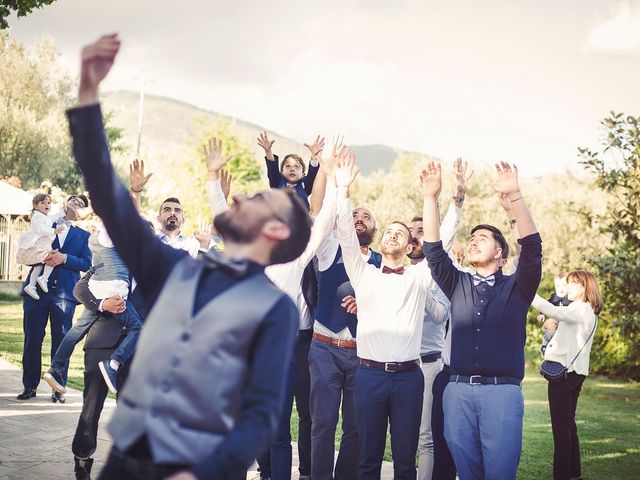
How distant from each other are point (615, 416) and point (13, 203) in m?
20.1

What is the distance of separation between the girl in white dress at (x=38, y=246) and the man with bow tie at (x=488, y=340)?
18.4 ft

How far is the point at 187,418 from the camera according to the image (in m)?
2.36

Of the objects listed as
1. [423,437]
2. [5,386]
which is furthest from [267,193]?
[5,386]

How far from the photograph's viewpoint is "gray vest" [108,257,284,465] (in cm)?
236

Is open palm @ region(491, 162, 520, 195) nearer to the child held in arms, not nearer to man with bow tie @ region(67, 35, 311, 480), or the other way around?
man with bow tie @ region(67, 35, 311, 480)

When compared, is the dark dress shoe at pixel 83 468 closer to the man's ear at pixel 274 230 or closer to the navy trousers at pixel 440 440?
the navy trousers at pixel 440 440

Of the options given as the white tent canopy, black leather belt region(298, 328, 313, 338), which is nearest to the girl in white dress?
black leather belt region(298, 328, 313, 338)

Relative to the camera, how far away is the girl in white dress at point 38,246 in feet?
29.7

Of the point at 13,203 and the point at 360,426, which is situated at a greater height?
the point at 13,203

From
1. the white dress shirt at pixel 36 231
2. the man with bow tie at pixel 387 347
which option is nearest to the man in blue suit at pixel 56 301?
the white dress shirt at pixel 36 231

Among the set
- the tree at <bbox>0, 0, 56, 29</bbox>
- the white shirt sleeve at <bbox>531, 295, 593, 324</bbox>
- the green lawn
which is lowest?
the green lawn

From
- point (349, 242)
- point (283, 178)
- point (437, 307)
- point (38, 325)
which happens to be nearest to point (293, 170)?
point (283, 178)

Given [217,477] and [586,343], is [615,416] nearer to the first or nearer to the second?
[586,343]

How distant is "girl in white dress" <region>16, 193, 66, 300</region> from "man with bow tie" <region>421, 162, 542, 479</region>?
5611 millimetres
